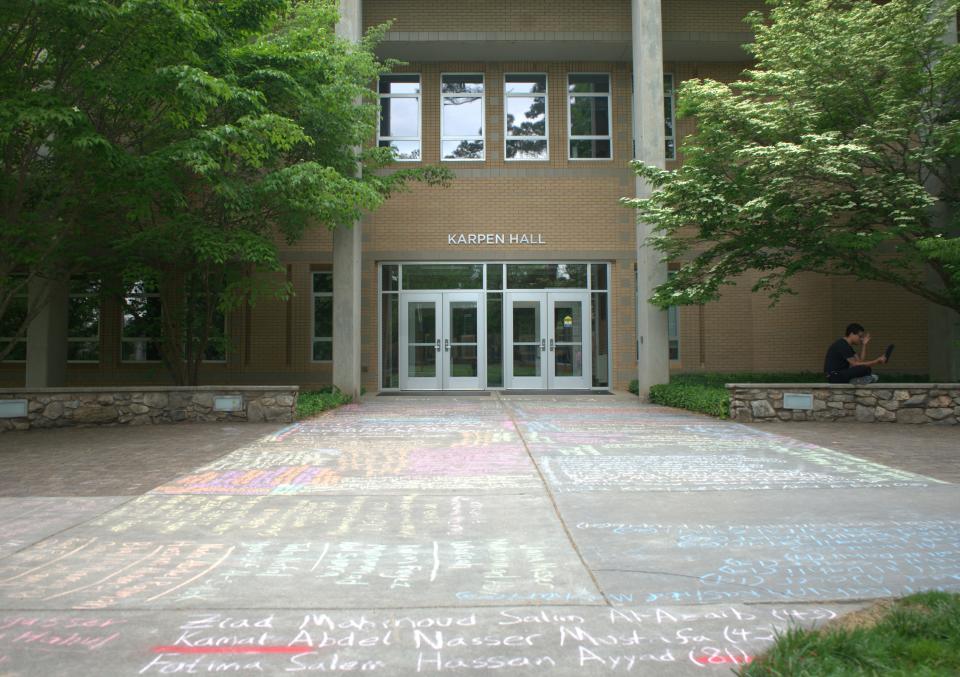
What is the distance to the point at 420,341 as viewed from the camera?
18906 millimetres

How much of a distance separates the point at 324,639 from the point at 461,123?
17390 mm

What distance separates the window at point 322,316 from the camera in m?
18.6

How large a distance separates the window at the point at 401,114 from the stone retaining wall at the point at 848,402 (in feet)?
37.0

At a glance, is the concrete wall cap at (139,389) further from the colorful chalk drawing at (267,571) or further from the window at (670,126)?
the window at (670,126)

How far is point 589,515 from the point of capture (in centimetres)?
555

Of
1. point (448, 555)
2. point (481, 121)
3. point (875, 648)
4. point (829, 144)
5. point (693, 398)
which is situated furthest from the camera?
point (481, 121)

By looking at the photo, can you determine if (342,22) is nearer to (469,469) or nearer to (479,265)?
(479,265)

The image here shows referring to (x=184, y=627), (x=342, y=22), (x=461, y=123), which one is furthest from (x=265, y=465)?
(x=461, y=123)

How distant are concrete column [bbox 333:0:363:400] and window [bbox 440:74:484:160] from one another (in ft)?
12.5

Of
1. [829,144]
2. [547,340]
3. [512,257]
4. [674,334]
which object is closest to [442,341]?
[547,340]

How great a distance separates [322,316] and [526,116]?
7.63 metres

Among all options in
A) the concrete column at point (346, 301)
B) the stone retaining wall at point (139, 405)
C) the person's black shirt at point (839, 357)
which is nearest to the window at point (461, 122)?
the concrete column at point (346, 301)

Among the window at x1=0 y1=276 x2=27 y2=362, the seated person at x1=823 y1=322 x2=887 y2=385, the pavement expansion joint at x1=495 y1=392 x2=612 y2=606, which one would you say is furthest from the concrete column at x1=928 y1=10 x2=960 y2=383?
the window at x1=0 y1=276 x2=27 y2=362

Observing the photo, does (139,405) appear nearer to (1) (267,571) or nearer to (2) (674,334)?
(1) (267,571)
